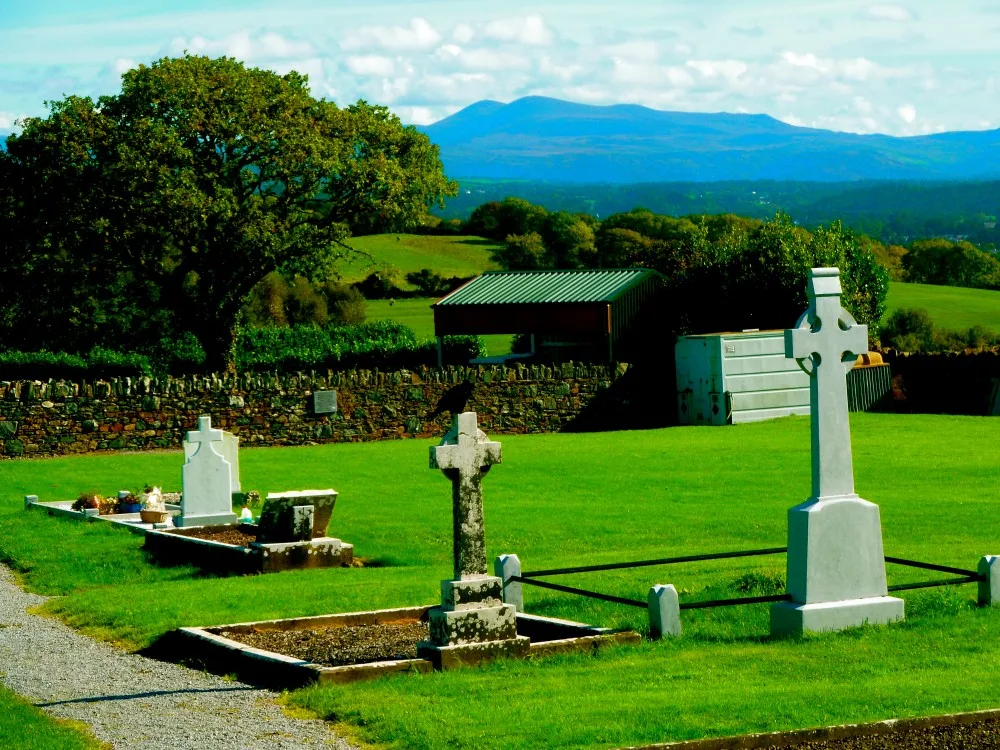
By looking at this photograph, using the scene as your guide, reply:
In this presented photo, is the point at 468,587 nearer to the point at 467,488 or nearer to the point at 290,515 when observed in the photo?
the point at 467,488

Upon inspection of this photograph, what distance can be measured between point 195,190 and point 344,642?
1346 inches

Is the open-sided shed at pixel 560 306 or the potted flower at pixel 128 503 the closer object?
the potted flower at pixel 128 503

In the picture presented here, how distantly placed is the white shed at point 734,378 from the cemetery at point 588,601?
14.7 meters

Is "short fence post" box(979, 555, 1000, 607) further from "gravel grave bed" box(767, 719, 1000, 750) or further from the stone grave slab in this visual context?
the stone grave slab

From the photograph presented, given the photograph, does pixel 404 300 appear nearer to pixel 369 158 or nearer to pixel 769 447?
pixel 369 158

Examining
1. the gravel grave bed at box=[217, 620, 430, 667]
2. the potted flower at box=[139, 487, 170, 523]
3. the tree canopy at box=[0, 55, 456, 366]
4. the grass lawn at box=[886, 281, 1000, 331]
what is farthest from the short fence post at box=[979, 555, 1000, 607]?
the grass lawn at box=[886, 281, 1000, 331]

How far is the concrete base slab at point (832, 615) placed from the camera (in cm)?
1129

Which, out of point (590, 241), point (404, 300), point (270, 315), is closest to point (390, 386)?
point (270, 315)

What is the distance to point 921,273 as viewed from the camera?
12400 cm

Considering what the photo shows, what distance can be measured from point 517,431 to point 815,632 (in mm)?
27145

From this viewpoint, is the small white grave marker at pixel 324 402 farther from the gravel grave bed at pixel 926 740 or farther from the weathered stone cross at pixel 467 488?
the gravel grave bed at pixel 926 740

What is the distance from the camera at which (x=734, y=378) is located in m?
37.4

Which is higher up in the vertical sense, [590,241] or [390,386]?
[590,241]

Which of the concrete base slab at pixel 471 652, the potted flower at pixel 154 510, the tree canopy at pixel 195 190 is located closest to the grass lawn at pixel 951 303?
the tree canopy at pixel 195 190
